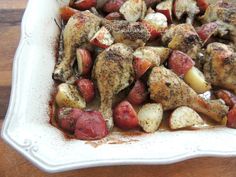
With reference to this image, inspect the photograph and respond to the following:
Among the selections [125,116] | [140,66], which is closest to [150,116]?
[125,116]

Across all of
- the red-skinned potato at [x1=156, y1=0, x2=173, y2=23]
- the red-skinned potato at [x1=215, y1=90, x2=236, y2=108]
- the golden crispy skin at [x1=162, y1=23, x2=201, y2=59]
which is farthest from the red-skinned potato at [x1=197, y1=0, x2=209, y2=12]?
the red-skinned potato at [x1=215, y1=90, x2=236, y2=108]

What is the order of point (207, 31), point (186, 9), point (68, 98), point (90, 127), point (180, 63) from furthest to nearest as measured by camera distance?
1. point (186, 9)
2. point (207, 31)
3. point (180, 63)
4. point (68, 98)
5. point (90, 127)

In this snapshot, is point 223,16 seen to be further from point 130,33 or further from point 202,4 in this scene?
point 130,33

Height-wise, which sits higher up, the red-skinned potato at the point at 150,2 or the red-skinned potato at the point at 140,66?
the red-skinned potato at the point at 150,2

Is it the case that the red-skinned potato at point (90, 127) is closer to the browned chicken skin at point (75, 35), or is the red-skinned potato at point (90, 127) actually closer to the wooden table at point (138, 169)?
the wooden table at point (138, 169)

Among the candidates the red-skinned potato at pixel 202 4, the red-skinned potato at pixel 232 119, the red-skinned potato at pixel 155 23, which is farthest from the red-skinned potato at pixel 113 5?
the red-skinned potato at pixel 232 119

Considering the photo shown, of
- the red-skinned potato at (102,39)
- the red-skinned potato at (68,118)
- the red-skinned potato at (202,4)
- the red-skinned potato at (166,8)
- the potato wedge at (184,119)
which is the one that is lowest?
the red-skinned potato at (68,118)

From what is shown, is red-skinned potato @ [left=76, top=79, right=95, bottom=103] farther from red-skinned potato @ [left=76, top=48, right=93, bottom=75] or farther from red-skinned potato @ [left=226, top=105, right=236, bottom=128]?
red-skinned potato @ [left=226, top=105, right=236, bottom=128]
